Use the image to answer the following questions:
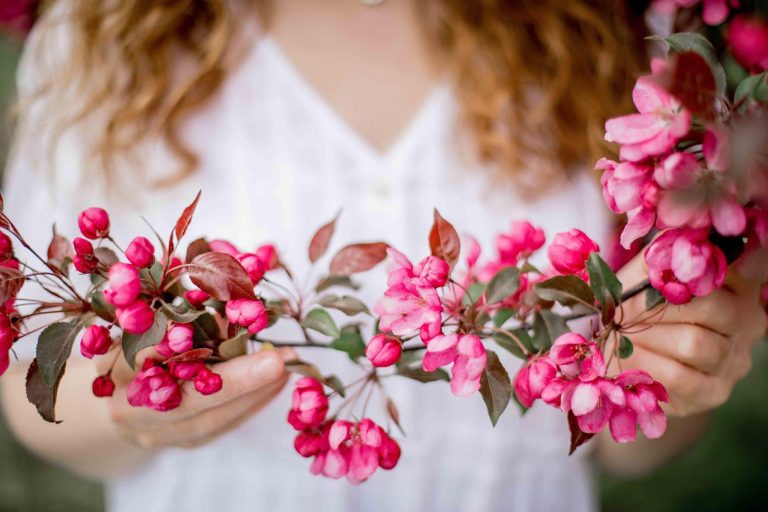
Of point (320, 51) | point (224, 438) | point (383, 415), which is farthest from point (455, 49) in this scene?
point (224, 438)

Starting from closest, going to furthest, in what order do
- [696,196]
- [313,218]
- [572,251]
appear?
[696,196], [572,251], [313,218]

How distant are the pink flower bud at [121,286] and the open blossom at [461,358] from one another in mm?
169

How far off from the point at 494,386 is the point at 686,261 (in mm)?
130

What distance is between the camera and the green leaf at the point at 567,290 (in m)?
0.43

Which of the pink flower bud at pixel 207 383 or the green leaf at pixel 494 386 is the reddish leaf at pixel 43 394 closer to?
the pink flower bud at pixel 207 383

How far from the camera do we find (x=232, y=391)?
493 millimetres

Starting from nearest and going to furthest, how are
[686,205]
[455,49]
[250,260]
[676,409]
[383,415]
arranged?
[686,205], [250,260], [676,409], [383,415], [455,49]

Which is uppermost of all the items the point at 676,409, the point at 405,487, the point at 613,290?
the point at 613,290

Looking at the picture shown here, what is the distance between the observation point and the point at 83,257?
418 millimetres

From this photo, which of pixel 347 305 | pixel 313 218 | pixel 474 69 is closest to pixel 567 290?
pixel 347 305

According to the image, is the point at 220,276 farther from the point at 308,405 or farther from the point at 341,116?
the point at 341,116

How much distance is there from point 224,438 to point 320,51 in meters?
0.56

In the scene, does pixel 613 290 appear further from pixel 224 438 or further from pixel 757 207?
pixel 224 438

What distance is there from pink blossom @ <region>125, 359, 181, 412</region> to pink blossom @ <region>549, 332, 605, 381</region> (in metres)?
0.24
